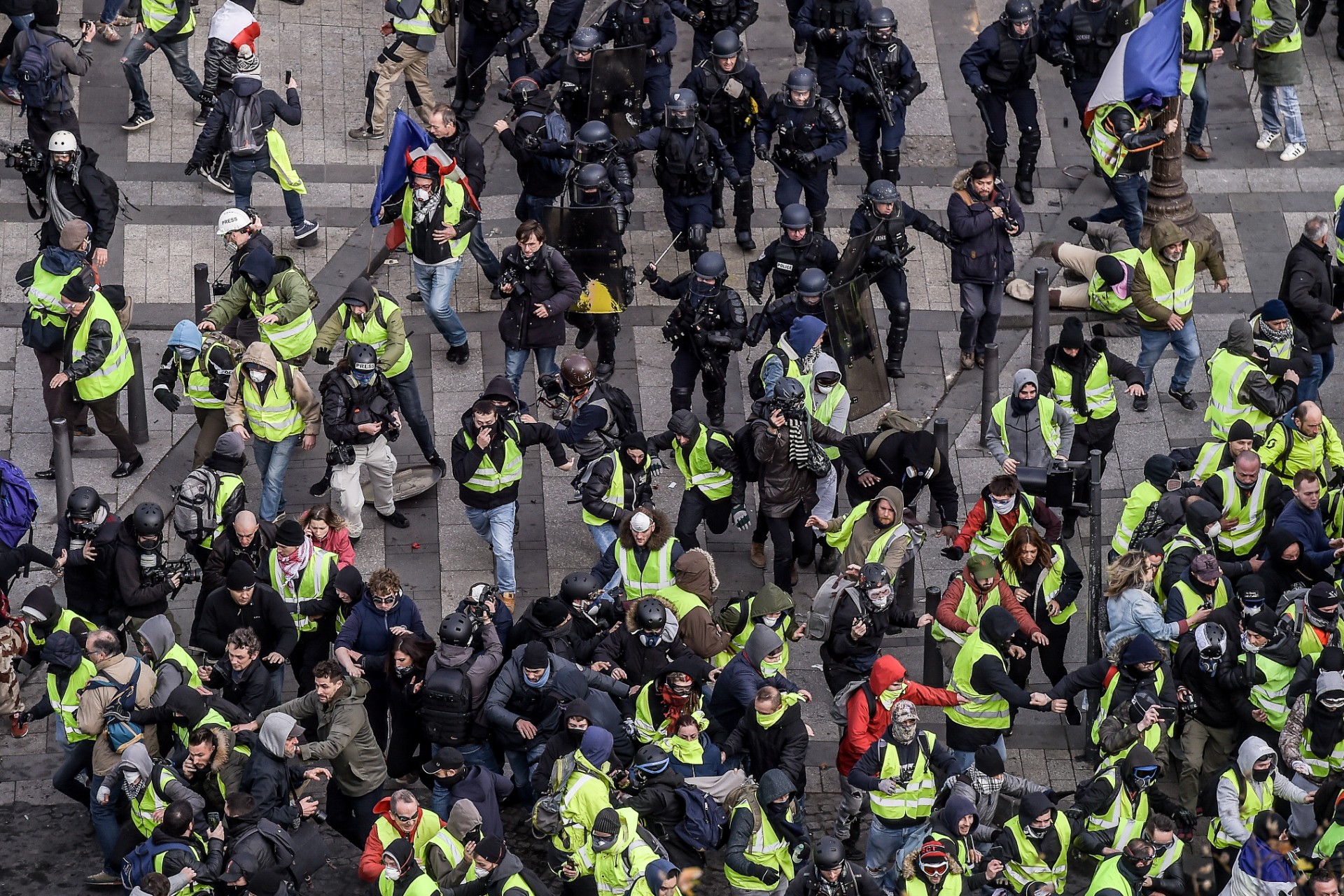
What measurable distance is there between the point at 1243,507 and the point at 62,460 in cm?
838

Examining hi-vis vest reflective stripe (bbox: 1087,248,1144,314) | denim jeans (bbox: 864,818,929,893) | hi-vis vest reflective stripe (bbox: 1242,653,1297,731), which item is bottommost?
denim jeans (bbox: 864,818,929,893)

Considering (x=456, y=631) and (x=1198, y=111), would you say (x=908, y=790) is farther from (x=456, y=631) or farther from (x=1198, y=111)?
(x=1198, y=111)

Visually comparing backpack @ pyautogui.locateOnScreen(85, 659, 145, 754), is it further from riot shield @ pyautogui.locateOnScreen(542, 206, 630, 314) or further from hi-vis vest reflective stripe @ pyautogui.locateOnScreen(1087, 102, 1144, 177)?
hi-vis vest reflective stripe @ pyautogui.locateOnScreen(1087, 102, 1144, 177)

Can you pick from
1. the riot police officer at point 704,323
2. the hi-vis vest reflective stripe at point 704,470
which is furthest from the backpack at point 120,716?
the riot police officer at point 704,323

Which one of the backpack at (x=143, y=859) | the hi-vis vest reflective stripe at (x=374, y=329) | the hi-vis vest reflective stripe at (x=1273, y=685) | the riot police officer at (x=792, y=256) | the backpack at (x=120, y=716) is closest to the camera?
the backpack at (x=143, y=859)

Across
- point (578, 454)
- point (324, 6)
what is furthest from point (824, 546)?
point (324, 6)

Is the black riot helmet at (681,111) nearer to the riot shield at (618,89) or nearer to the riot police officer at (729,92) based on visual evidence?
the riot police officer at (729,92)

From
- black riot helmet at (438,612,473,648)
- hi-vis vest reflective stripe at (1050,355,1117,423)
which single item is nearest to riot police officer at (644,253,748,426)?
hi-vis vest reflective stripe at (1050,355,1117,423)

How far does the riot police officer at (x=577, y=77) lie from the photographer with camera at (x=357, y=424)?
12.8ft

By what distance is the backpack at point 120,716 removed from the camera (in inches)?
603

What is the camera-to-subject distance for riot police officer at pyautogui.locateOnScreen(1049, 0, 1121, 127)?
70.4 ft

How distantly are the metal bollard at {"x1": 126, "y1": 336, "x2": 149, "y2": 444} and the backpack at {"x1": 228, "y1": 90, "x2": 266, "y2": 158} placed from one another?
1940mm

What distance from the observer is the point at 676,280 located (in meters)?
19.0

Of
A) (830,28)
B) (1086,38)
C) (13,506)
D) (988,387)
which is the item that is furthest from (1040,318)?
(13,506)
